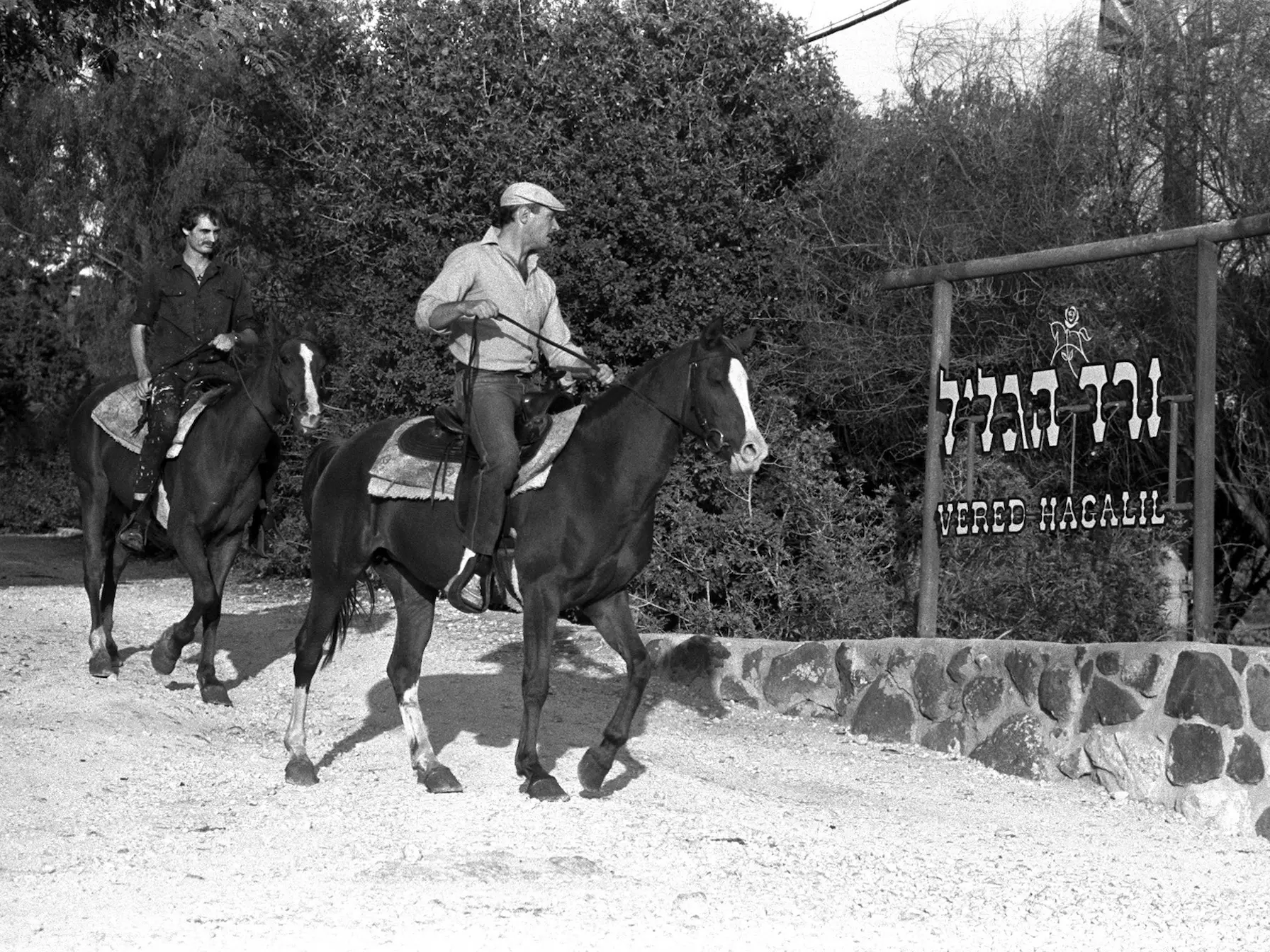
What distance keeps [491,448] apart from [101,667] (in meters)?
4.10

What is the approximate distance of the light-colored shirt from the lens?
325 inches

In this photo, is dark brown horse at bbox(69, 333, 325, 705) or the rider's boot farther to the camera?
the rider's boot

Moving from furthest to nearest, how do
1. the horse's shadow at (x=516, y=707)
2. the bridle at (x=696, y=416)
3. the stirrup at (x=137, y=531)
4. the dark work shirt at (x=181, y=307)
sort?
the dark work shirt at (x=181, y=307) → the stirrup at (x=137, y=531) → the horse's shadow at (x=516, y=707) → the bridle at (x=696, y=416)

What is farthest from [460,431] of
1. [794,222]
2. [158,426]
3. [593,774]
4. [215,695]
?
[794,222]

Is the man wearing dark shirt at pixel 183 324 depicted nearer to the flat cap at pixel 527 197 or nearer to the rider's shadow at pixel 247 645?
the rider's shadow at pixel 247 645

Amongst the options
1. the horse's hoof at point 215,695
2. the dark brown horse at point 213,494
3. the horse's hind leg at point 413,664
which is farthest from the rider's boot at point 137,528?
the horse's hind leg at point 413,664

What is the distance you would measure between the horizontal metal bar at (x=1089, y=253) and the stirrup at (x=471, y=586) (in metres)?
4.06

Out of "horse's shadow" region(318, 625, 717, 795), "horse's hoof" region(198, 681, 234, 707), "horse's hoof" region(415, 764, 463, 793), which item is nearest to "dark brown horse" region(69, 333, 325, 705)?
"horse's hoof" region(198, 681, 234, 707)

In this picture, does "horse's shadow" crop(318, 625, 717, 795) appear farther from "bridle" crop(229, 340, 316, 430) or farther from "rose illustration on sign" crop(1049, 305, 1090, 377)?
"rose illustration on sign" crop(1049, 305, 1090, 377)

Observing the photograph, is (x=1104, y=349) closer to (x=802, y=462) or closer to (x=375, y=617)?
(x=802, y=462)

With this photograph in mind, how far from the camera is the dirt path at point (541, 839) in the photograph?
5.77 meters

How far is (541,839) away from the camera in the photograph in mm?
7020

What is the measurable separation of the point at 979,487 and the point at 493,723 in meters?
4.57

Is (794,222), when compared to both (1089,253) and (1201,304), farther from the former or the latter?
(1201,304)
